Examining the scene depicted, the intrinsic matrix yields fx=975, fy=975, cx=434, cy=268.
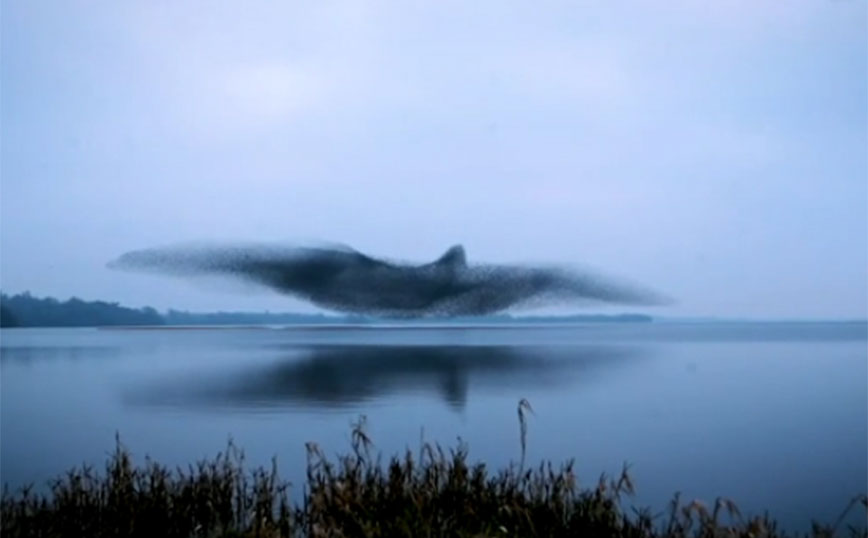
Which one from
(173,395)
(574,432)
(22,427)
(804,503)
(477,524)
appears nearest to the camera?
(477,524)

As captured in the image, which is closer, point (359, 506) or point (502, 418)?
point (359, 506)

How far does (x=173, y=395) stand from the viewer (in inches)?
701

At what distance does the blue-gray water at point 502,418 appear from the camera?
10062 mm

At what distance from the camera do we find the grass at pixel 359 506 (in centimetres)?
480

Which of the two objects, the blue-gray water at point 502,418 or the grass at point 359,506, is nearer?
the grass at point 359,506

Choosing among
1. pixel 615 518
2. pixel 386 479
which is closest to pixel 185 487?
pixel 386 479

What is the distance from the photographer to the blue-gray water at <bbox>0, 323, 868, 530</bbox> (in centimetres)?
1006

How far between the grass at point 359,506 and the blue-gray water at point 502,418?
2917mm

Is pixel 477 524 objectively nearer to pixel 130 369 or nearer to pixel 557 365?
pixel 130 369

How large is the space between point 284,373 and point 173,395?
6.15 meters

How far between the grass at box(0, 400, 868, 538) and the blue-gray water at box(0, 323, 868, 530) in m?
2.92

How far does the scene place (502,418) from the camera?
13.9 metres

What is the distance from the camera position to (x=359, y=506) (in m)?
4.96

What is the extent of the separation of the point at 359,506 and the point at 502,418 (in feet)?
29.8
